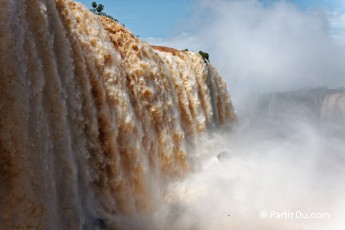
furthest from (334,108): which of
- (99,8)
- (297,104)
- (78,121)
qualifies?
(78,121)

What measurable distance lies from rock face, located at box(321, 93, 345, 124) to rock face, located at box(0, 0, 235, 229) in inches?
2509

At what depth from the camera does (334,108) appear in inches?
2869

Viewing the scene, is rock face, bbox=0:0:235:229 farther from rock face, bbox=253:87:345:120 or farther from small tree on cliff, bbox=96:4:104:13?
rock face, bbox=253:87:345:120

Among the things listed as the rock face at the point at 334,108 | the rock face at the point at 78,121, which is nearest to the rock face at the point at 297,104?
the rock face at the point at 334,108

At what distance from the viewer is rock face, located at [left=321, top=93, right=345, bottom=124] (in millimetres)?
70281

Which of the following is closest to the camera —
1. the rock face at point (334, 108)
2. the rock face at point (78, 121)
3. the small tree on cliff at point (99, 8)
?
the rock face at point (78, 121)

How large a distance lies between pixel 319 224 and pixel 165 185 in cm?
465

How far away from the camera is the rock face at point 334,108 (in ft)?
231

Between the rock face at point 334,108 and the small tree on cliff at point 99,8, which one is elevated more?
the rock face at point 334,108

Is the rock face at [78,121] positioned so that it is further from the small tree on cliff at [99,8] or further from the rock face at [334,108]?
the rock face at [334,108]

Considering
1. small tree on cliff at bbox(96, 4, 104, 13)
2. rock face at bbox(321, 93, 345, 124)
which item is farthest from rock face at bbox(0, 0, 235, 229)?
rock face at bbox(321, 93, 345, 124)

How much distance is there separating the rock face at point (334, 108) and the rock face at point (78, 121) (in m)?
63.7

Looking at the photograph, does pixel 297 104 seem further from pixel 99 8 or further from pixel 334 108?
pixel 99 8

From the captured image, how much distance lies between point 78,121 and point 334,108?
72891mm
